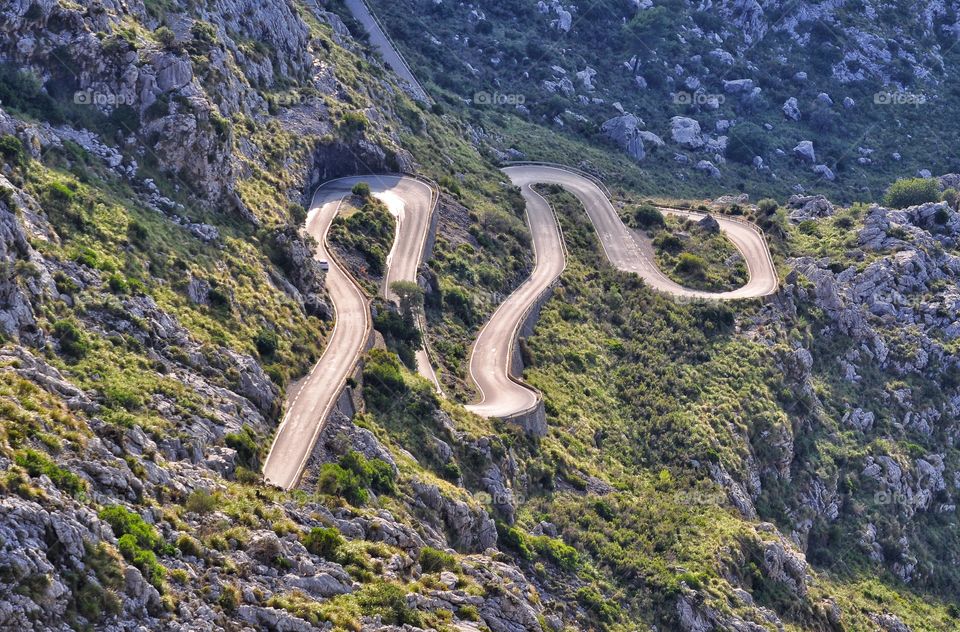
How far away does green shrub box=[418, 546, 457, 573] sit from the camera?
44781mm

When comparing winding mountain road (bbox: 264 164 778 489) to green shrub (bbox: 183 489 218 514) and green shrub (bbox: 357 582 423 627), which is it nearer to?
green shrub (bbox: 183 489 218 514)

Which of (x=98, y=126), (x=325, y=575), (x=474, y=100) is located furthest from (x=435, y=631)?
(x=474, y=100)

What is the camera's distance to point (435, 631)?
38.8 meters

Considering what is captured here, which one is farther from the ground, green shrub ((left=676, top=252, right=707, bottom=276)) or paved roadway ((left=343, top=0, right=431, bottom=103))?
paved roadway ((left=343, top=0, right=431, bottom=103))

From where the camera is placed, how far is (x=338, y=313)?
69.1 metres

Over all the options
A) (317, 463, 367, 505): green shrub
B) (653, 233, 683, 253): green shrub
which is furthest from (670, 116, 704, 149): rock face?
(317, 463, 367, 505): green shrub

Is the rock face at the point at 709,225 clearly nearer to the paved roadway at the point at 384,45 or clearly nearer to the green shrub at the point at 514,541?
the paved roadway at the point at 384,45

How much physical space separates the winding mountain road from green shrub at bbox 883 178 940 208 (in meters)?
25.3

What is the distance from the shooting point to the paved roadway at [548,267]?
73.7 m

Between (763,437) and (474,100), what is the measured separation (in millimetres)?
75757

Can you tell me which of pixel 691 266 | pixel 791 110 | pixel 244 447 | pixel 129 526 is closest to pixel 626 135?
pixel 791 110

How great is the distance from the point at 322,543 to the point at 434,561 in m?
6.36

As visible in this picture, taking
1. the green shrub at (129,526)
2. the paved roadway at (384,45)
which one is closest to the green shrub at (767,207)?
the paved roadway at (384,45)

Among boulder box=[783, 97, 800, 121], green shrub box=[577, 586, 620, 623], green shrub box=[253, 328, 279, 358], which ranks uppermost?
boulder box=[783, 97, 800, 121]
